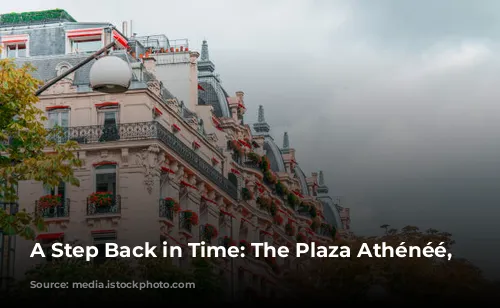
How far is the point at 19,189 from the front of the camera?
39719 mm

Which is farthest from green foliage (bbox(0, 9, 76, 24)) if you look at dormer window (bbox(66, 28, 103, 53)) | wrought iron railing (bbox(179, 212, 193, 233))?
wrought iron railing (bbox(179, 212, 193, 233))

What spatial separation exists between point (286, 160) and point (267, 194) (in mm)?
15153

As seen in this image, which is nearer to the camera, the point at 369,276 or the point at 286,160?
the point at 369,276

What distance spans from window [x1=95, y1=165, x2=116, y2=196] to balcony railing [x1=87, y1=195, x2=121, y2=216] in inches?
21.8

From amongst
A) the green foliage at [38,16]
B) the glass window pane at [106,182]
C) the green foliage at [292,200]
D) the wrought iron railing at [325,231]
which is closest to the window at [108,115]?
the glass window pane at [106,182]

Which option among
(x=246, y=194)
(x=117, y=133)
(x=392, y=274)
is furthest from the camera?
(x=246, y=194)

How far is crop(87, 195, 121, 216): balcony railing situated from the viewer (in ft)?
127

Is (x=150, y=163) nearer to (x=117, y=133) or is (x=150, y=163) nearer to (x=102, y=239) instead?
(x=117, y=133)

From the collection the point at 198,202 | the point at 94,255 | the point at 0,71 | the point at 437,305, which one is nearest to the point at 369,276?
the point at 198,202

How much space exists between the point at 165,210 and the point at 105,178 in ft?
8.19

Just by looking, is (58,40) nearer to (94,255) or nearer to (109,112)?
(109,112)

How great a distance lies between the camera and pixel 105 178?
130ft

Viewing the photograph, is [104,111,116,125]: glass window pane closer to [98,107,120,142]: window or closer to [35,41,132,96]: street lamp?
[98,107,120,142]: window

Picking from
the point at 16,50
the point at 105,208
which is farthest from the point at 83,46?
the point at 105,208
